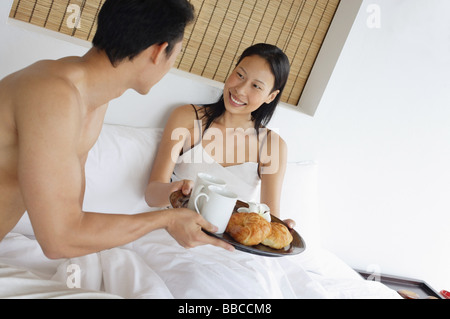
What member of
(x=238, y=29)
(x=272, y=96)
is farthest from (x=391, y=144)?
(x=238, y=29)

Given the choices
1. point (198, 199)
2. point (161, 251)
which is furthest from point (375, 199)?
point (198, 199)

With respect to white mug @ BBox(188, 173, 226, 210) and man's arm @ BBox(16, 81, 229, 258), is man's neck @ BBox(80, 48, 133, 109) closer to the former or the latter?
man's arm @ BBox(16, 81, 229, 258)

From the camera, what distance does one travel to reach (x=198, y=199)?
1243 millimetres

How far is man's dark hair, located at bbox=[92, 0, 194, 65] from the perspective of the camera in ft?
3.46

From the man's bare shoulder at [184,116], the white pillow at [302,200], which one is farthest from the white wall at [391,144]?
the man's bare shoulder at [184,116]

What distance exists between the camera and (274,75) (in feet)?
6.44

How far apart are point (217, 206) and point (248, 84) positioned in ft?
2.79

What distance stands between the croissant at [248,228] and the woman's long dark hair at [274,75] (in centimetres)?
80

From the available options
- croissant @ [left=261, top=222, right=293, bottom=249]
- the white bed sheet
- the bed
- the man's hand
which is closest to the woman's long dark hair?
the bed

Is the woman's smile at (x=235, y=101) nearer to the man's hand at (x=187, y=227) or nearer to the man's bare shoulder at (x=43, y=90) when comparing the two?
the man's hand at (x=187, y=227)

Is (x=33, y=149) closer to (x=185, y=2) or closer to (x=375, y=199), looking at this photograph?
(x=185, y=2)

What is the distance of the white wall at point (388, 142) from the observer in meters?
2.44

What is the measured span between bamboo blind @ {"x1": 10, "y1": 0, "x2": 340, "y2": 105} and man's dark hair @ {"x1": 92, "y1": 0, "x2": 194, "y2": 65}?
1048 mm

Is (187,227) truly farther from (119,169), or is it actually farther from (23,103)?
(119,169)
